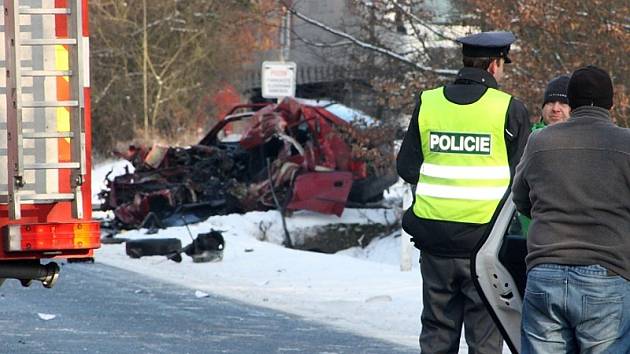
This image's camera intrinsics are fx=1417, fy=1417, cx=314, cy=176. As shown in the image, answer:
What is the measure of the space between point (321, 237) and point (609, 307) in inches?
547

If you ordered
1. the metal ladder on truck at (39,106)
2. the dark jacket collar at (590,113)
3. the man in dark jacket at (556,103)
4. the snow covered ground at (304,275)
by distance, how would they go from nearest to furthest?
the dark jacket collar at (590,113)
the metal ladder on truck at (39,106)
the man in dark jacket at (556,103)
the snow covered ground at (304,275)

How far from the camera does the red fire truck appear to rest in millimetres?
7051

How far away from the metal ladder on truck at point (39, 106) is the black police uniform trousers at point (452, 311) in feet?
6.13

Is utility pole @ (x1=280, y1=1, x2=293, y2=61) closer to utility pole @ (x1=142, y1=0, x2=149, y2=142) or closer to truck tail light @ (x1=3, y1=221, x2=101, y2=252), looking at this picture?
truck tail light @ (x1=3, y1=221, x2=101, y2=252)

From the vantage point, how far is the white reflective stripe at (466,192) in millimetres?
6395

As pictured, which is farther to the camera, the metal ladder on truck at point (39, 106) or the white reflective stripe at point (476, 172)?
the metal ladder on truck at point (39, 106)

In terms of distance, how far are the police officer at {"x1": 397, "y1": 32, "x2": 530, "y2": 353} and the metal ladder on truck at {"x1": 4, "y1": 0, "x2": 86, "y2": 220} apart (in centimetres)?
174

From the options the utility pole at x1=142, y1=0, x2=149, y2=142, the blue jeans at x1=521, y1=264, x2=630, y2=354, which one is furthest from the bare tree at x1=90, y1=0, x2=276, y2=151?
the blue jeans at x1=521, y1=264, x2=630, y2=354

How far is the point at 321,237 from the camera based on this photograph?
19.0 metres

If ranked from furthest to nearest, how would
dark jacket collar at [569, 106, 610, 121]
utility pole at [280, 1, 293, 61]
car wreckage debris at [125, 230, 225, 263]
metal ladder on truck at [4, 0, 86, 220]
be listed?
utility pole at [280, 1, 293, 61], car wreckage debris at [125, 230, 225, 263], metal ladder on truck at [4, 0, 86, 220], dark jacket collar at [569, 106, 610, 121]

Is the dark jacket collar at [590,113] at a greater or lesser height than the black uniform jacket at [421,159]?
greater

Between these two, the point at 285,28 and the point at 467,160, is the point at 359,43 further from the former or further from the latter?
the point at 467,160

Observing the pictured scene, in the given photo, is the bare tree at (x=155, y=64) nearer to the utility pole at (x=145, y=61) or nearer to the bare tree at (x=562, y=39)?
the utility pole at (x=145, y=61)

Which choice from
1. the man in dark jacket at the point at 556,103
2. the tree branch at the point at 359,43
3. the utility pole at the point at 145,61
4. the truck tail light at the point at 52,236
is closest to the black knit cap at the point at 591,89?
the man in dark jacket at the point at 556,103
